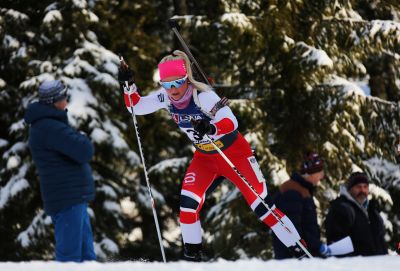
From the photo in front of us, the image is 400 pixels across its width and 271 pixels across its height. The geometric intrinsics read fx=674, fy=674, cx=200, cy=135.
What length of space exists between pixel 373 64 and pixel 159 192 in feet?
16.2

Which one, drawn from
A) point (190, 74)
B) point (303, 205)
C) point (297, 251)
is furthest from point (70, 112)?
A: point (297, 251)

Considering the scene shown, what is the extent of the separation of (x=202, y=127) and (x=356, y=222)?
1824mm

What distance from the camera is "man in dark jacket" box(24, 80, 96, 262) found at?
5066mm

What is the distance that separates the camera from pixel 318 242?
5648 millimetres

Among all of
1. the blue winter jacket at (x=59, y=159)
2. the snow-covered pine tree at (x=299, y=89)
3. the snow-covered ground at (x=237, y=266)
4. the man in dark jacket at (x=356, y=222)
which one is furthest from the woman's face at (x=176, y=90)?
the snow-covered pine tree at (x=299, y=89)

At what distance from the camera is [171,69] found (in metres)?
5.25

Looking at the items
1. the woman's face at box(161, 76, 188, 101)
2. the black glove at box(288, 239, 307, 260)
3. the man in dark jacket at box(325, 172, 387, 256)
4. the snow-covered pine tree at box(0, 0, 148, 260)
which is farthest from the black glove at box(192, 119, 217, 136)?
the snow-covered pine tree at box(0, 0, 148, 260)

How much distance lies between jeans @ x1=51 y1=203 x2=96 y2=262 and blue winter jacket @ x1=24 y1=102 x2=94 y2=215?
6 cm

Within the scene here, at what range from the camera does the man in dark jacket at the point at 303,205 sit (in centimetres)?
562

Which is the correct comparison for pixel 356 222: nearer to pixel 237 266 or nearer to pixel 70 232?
pixel 70 232

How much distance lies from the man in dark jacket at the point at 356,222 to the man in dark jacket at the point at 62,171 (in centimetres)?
211

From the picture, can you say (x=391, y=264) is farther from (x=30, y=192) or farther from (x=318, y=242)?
(x=30, y=192)

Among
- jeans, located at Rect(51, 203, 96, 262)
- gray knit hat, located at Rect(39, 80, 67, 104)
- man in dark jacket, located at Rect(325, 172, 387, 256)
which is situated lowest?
man in dark jacket, located at Rect(325, 172, 387, 256)

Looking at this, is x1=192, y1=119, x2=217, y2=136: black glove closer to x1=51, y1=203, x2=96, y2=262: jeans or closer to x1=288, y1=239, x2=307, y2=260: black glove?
x1=51, y1=203, x2=96, y2=262: jeans
